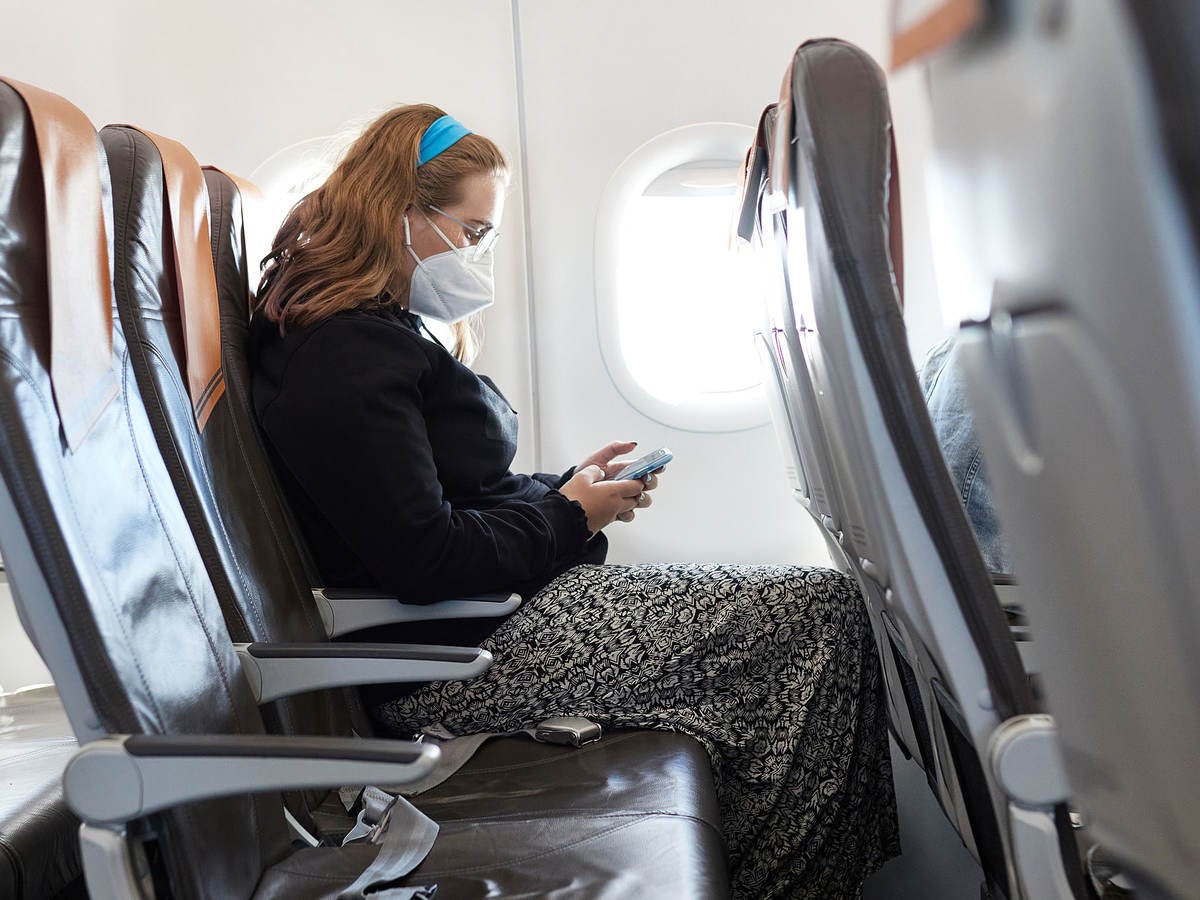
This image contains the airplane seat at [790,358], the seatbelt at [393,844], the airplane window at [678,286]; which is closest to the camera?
the seatbelt at [393,844]

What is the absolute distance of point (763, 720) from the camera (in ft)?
5.17

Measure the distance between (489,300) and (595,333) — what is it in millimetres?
737

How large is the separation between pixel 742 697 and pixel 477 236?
97 centimetres

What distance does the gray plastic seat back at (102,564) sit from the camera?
2.91 ft

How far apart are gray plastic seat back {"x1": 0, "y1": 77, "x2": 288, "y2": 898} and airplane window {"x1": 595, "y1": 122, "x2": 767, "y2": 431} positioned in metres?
1.72

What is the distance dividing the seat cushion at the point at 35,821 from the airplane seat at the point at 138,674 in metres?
0.30

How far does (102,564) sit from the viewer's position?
37.7 inches

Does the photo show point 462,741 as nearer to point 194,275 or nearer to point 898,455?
point 194,275

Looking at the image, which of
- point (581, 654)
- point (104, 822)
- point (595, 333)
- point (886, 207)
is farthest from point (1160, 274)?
point (595, 333)

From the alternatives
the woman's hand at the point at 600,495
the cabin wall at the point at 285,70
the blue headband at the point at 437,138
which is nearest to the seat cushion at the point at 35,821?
the woman's hand at the point at 600,495

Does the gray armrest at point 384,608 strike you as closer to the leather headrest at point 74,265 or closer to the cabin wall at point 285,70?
the leather headrest at point 74,265

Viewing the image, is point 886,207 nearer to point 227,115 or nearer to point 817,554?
point 817,554

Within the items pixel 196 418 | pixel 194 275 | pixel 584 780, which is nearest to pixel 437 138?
pixel 194 275

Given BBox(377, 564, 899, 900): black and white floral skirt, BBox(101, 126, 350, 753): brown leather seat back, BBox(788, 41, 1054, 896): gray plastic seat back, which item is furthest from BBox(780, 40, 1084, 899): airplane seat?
BBox(101, 126, 350, 753): brown leather seat back
